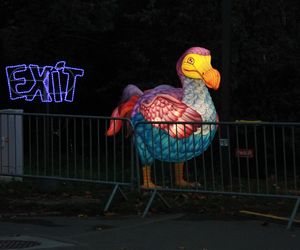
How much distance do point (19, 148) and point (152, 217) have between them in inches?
161

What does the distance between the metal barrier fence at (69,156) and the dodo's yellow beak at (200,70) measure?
203 cm

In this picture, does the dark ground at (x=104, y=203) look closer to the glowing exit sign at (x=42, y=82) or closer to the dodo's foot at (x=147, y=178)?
the dodo's foot at (x=147, y=178)

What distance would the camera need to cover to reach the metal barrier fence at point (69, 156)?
31.2 ft

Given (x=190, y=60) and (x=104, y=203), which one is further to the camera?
(x=190, y=60)

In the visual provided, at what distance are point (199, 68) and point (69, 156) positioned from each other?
11.9ft

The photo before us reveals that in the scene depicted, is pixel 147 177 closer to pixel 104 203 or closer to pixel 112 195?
pixel 104 203

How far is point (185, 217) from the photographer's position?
8.57m

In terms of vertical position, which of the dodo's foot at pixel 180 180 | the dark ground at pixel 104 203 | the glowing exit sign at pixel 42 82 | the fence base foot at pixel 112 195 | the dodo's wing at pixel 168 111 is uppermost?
the glowing exit sign at pixel 42 82

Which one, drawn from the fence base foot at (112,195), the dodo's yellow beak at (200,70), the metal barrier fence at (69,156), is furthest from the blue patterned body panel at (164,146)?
the dodo's yellow beak at (200,70)

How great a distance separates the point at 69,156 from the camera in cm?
1004

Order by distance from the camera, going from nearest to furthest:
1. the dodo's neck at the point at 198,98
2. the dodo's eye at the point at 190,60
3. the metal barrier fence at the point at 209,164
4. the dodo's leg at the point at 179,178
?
the metal barrier fence at the point at 209,164 < the dodo's leg at the point at 179,178 < the dodo's neck at the point at 198,98 < the dodo's eye at the point at 190,60

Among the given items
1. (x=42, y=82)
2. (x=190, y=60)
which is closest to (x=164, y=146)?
(x=190, y=60)

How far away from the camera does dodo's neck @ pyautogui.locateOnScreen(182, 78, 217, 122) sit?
1191cm

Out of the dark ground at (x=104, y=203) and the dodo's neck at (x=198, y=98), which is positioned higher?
the dodo's neck at (x=198, y=98)
